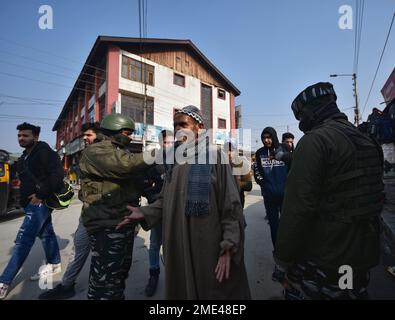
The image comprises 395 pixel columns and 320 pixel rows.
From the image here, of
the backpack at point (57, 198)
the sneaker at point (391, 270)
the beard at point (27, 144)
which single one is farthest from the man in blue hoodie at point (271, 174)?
the beard at point (27, 144)

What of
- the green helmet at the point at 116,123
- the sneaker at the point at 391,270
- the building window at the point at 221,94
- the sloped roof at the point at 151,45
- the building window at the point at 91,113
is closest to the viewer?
the green helmet at the point at 116,123

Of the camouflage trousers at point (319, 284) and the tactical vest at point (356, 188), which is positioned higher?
the tactical vest at point (356, 188)

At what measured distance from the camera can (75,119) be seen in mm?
27047

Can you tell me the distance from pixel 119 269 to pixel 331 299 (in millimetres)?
1497

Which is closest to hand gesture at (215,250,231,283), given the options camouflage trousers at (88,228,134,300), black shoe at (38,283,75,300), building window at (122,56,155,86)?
camouflage trousers at (88,228,134,300)

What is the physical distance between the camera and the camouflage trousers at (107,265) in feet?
5.70

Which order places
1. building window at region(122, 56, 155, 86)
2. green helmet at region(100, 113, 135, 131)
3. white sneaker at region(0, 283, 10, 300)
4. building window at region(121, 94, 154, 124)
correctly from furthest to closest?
building window at region(122, 56, 155, 86) → building window at region(121, 94, 154, 124) → white sneaker at region(0, 283, 10, 300) → green helmet at region(100, 113, 135, 131)

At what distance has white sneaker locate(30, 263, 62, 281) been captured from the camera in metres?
2.86

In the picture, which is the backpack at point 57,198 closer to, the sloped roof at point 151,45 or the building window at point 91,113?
the sloped roof at point 151,45

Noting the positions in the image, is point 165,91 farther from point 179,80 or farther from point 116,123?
point 116,123

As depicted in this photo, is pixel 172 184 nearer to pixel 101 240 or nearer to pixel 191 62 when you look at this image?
pixel 101 240

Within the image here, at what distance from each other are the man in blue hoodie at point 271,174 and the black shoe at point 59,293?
2566 millimetres

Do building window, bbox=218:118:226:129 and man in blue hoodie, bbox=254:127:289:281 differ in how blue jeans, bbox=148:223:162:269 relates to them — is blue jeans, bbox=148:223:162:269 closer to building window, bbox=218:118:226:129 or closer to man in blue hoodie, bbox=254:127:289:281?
man in blue hoodie, bbox=254:127:289:281

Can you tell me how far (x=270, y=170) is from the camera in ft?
10.3
